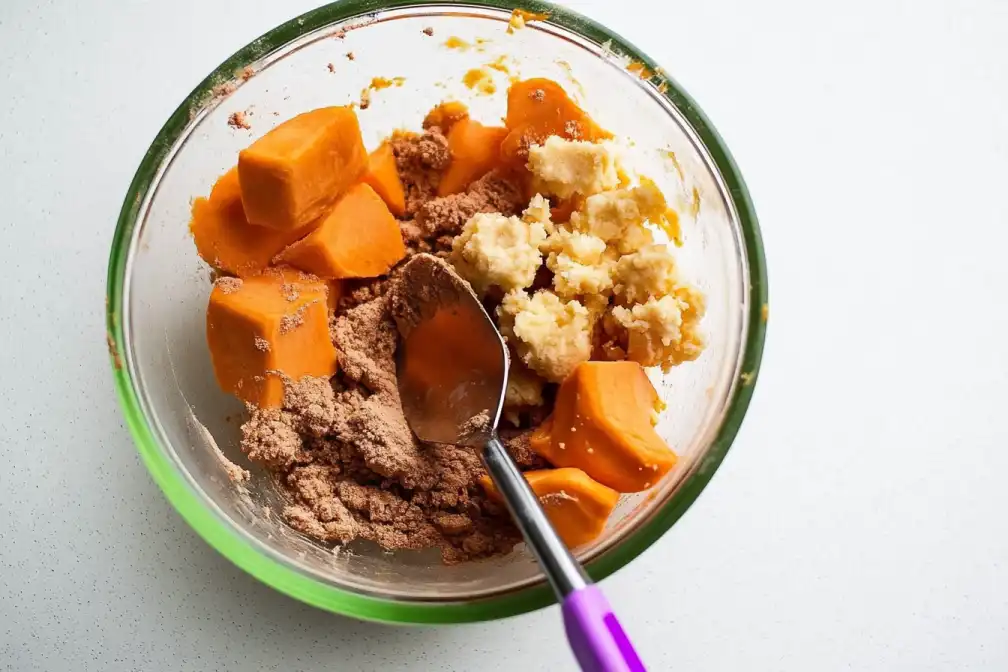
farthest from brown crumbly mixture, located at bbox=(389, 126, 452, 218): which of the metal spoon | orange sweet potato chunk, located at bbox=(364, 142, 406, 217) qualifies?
the metal spoon

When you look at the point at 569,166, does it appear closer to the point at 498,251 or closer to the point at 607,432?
the point at 498,251

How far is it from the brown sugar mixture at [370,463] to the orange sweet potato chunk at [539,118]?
0.83 feet

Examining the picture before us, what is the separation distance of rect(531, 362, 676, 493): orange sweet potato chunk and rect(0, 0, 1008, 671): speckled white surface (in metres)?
0.28

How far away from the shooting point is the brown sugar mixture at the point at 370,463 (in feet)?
3.14

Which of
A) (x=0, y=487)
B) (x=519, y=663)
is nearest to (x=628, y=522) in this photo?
(x=519, y=663)

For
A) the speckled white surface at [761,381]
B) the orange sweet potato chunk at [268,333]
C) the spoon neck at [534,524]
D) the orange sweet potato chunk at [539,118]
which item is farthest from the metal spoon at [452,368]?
the speckled white surface at [761,381]

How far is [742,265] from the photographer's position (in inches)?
39.2

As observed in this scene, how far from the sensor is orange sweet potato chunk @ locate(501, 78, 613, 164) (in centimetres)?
104

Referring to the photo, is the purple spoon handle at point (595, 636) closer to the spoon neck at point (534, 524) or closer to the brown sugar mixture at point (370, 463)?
the spoon neck at point (534, 524)

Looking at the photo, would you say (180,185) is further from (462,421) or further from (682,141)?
(682,141)

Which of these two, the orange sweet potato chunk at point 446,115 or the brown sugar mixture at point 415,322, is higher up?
the orange sweet potato chunk at point 446,115

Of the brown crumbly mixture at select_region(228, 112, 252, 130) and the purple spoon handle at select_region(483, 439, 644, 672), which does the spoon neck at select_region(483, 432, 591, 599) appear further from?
the brown crumbly mixture at select_region(228, 112, 252, 130)

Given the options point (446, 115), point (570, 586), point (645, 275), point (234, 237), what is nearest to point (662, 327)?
point (645, 275)

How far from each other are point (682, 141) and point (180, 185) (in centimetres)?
66
